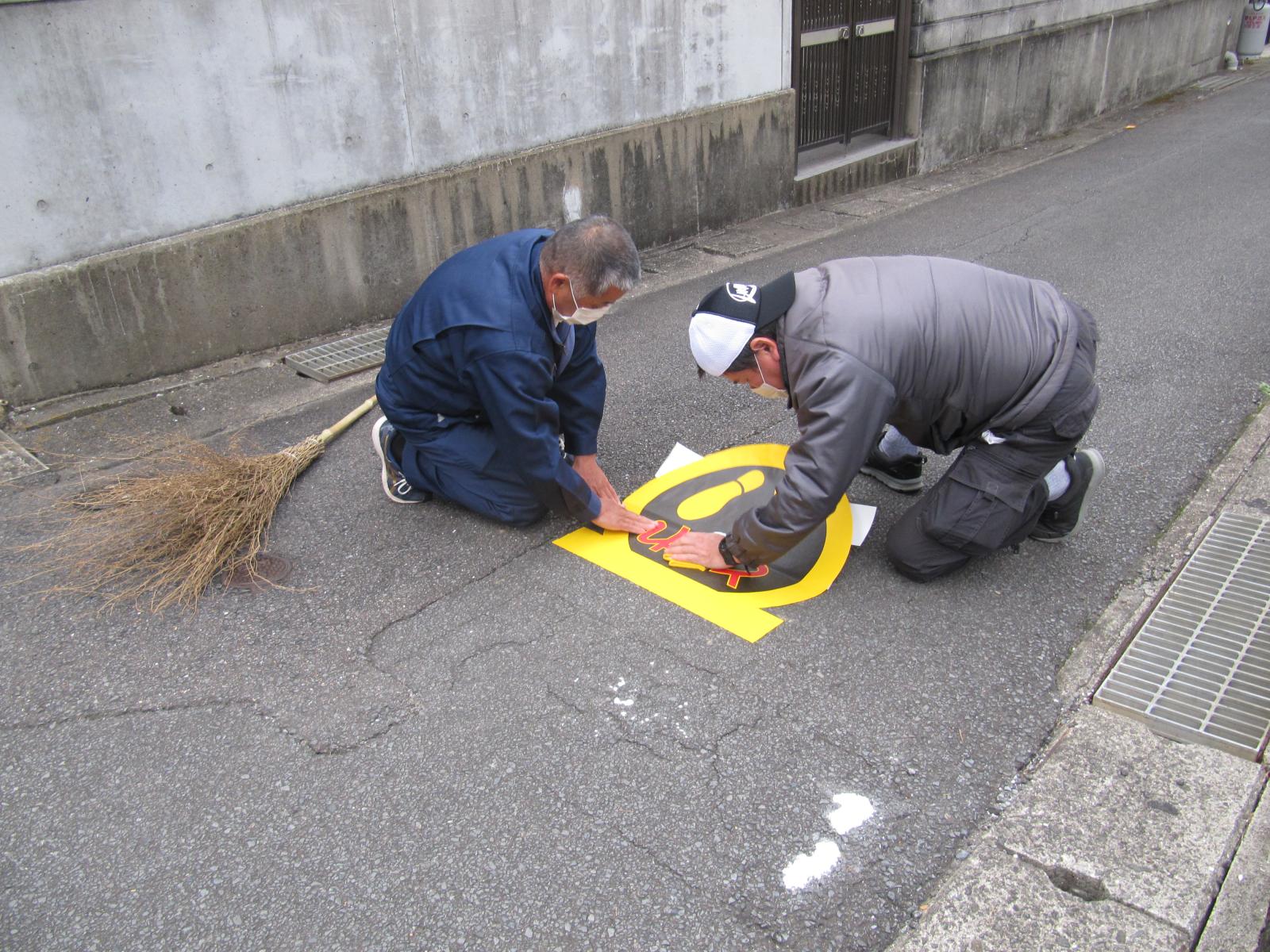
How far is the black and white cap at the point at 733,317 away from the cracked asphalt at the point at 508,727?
34.5 inches

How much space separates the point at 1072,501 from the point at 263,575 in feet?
9.49

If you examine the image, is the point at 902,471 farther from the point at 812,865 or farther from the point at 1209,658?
the point at 812,865

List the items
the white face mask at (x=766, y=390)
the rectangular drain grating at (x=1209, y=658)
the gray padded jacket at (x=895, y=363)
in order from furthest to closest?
the white face mask at (x=766, y=390), the gray padded jacket at (x=895, y=363), the rectangular drain grating at (x=1209, y=658)

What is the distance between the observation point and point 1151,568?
133 inches

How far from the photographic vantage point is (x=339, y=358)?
17.6ft

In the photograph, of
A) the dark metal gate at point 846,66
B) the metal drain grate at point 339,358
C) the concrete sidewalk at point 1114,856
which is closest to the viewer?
the concrete sidewalk at point 1114,856

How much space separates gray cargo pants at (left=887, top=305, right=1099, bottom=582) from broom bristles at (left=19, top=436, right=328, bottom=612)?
2.38m

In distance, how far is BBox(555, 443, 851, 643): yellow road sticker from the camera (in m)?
A: 3.28

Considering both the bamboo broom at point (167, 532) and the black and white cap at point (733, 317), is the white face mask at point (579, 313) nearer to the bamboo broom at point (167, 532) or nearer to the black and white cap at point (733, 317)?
the black and white cap at point (733, 317)

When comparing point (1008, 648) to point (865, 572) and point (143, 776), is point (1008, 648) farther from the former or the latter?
point (143, 776)

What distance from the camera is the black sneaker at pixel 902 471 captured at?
3.88m

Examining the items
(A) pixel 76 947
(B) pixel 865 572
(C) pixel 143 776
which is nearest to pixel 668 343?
(B) pixel 865 572

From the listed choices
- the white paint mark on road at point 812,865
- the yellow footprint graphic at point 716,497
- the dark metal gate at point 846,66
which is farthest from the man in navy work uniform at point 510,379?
the dark metal gate at point 846,66

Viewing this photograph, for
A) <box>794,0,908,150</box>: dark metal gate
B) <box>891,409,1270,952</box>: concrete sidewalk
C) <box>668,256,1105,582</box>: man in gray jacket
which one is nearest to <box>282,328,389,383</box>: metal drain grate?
<box>668,256,1105,582</box>: man in gray jacket
